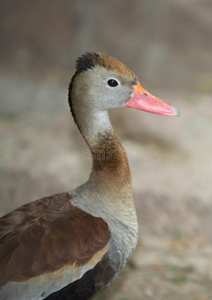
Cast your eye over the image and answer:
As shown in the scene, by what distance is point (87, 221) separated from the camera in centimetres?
228

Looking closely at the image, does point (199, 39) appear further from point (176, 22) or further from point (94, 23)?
point (94, 23)

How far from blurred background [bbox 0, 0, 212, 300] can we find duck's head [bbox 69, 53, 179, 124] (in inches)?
52.6

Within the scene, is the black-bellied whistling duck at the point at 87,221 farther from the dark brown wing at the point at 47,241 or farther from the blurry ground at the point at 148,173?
the blurry ground at the point at 148,173

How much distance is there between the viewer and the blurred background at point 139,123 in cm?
347

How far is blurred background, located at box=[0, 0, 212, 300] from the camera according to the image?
137 inches

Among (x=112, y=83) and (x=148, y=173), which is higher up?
(x=112, y=83)

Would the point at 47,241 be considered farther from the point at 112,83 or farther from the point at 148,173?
the point at 148,173

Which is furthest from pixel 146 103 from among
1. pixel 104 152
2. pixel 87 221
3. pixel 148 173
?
pixel 148 173

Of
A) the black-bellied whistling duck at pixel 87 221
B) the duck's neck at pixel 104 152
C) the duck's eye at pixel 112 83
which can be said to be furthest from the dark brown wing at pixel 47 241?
the duck's eye at pixel 112 83

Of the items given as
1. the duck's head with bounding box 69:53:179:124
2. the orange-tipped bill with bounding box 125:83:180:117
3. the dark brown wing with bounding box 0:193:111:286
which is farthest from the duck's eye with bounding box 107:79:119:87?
Answer: the dark brown wing with bounding box 0:193:111:286

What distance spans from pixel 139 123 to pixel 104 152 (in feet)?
6.91

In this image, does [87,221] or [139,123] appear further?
[139,123]

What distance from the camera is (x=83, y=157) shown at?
14.0ft

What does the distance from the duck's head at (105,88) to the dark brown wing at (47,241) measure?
59cm
